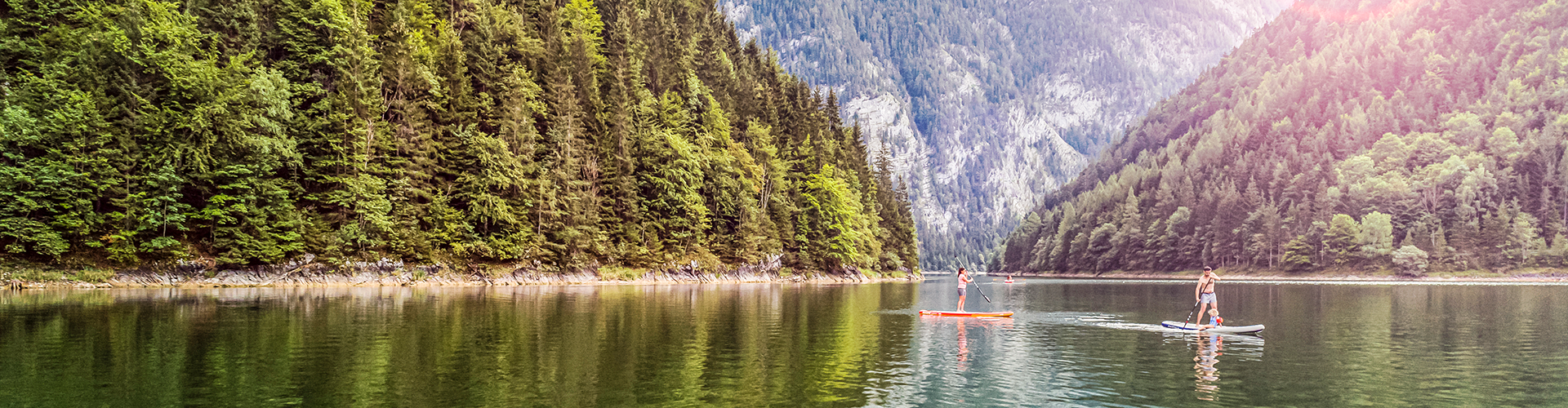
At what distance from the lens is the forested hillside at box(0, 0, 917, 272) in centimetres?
5734

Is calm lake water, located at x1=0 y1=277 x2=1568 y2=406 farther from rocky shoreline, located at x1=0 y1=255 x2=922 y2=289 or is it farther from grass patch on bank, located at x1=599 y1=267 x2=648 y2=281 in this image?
grass patch on bank, located at x1=599 y1=267 x2=648 y2=281

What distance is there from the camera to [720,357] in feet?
82.8

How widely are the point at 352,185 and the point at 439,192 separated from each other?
8.23 meters

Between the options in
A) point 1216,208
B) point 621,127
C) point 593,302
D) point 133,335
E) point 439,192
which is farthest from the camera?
point 1216,208

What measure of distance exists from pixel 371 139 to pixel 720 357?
54.9 metres

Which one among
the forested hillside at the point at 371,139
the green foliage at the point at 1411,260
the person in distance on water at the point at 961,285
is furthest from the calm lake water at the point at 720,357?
the green foliage at the point at 1411,260

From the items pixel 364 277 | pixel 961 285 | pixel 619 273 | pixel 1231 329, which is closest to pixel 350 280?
pixel 364 277

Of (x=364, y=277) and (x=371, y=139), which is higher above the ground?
(x=371, y=139)

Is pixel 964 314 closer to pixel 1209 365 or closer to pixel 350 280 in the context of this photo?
pixel 1209 365

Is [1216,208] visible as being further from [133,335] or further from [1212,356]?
[133,335]

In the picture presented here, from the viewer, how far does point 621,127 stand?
302 ft

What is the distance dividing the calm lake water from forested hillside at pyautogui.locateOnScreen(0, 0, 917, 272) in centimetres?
1564

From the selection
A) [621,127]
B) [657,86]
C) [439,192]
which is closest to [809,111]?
[657,86]

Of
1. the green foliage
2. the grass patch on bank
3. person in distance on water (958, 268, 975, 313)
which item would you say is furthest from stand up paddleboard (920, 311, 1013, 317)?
the green foliage
